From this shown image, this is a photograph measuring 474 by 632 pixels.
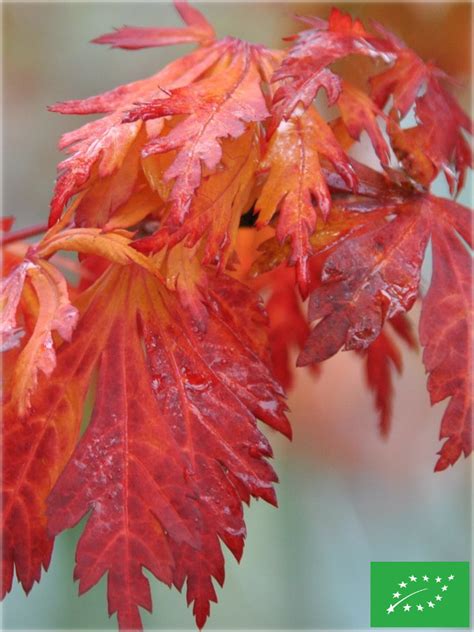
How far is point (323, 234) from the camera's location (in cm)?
49

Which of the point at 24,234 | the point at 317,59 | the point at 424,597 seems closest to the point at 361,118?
the point at 317,59

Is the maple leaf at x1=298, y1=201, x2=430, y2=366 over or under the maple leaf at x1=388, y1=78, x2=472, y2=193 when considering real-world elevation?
under

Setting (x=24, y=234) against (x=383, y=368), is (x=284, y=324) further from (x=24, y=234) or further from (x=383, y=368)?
(x=24, y=234)

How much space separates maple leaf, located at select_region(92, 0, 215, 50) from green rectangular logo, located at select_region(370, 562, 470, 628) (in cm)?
47

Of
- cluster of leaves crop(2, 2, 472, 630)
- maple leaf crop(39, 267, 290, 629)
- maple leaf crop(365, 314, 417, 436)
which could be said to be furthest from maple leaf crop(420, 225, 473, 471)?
maple leaf crop(365, 314, 417, 436)

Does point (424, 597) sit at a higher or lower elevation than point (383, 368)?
lower

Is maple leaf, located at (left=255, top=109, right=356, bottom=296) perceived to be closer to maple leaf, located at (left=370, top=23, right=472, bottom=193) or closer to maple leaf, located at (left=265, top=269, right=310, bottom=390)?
maple leaf, located at (left=370, top=23, right=472, bottom=193)

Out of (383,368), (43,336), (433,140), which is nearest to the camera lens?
(43,336)

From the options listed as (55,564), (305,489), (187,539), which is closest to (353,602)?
(305,489)

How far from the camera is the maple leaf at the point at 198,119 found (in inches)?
16.3

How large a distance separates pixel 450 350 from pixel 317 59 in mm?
214

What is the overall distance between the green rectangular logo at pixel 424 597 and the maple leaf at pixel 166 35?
1.53 feet

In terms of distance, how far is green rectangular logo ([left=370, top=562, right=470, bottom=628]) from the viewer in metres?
0.60

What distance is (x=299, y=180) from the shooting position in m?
0.45
